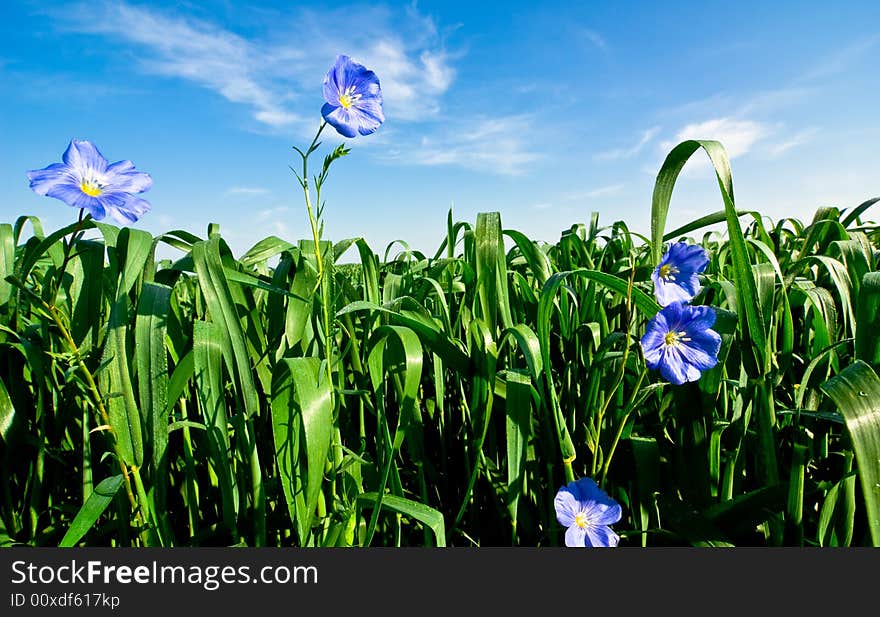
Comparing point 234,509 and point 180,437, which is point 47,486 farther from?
point 234,509

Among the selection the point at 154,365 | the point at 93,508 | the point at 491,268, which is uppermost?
the point at 491,268

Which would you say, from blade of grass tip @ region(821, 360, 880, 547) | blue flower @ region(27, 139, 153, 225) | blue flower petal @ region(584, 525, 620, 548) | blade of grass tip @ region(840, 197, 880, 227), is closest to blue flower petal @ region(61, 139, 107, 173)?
blue flower @ region(27, 139, 153, 225)

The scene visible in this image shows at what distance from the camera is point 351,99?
1.00 m

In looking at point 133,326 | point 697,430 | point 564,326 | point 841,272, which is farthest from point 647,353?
point 133,326

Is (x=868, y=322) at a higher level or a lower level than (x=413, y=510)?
higher

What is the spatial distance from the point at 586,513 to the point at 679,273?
17.6 inches

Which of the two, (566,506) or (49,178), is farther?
(566,506)

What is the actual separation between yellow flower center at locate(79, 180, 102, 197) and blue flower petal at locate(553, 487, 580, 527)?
0.89m

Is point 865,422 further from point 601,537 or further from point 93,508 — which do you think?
point 93,508

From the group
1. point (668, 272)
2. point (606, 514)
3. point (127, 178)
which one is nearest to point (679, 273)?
point (668, 272)

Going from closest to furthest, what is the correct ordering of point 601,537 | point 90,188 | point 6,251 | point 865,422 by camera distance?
point 865,422 → point 90,188 → point 601,537 → point 6,251

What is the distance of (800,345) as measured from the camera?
1.48 m

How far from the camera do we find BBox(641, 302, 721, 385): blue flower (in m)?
0.91

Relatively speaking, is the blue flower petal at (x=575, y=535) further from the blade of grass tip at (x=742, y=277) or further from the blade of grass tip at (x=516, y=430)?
the blade of grass tip at (x=742, y=277)
